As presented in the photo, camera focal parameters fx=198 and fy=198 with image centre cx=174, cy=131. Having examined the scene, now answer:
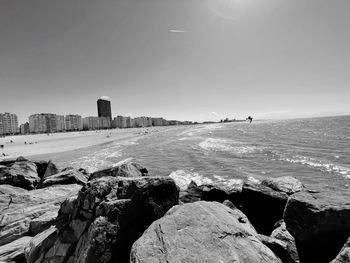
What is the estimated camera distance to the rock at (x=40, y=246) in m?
4.93

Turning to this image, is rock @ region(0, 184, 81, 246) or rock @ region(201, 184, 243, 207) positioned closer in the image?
rock @ region(0, 184, 81, 246)

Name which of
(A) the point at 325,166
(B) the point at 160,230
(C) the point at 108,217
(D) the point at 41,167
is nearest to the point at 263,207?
(B) the point at 160,230

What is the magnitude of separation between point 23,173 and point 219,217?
14.7 m

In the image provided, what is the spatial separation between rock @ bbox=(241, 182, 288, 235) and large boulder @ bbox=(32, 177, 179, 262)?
13.1 feet

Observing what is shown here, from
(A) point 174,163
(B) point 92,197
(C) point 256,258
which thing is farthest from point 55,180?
(A) point 174,163

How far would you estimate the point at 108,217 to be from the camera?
4254mm

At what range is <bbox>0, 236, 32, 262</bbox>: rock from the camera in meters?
5.37

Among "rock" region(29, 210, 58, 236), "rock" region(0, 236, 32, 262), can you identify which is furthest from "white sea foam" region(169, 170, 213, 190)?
"rock" region(0, 236, 32, 262)

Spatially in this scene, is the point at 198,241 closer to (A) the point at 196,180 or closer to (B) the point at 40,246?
(B) the point at 40,246

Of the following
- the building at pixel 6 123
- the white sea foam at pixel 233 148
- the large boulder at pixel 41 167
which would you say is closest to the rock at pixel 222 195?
the large boulder at pixel 41 167

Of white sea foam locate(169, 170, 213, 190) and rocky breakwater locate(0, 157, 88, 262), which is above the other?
rocky breakwater locate(0, 157, 88, 262)

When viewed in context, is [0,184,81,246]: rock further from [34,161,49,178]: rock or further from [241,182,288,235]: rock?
[241,182,288,235]: rock

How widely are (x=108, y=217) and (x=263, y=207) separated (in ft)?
19.6

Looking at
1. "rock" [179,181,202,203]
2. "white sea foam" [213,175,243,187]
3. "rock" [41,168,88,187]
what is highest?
"rock" [41,168,88,187]
